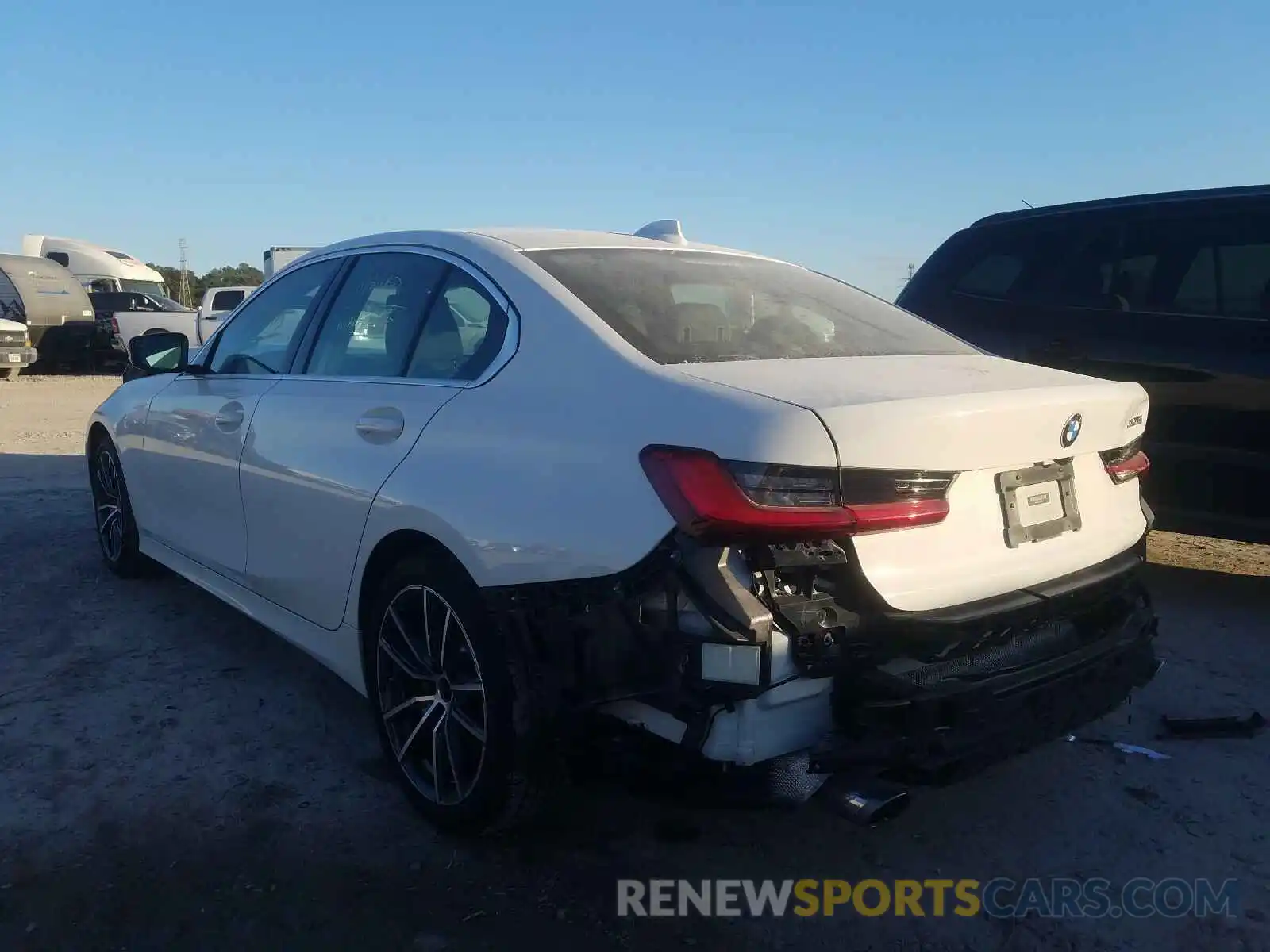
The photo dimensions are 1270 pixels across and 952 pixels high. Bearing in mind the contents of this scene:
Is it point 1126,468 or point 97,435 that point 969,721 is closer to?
point 1126,468

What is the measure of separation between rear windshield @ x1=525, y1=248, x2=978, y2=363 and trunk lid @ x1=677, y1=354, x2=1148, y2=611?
0.15m

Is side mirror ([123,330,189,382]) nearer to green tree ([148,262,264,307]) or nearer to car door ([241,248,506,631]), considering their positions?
car door ([241,248,506,631])

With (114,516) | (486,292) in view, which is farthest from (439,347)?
(114,516)

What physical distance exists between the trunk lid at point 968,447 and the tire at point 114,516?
373 cm

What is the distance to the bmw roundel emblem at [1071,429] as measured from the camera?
98.0 inches

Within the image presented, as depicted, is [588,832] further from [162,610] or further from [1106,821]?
[162,610]

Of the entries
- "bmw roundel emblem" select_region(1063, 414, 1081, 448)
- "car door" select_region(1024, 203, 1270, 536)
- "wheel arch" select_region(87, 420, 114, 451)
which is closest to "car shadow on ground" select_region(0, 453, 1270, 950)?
"car door" select_region(1024, 203, 1270, 536)

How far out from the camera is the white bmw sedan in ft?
6.89

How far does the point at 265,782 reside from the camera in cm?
313

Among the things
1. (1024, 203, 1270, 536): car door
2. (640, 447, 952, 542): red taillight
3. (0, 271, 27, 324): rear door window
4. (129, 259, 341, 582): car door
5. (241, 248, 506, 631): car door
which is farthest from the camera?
(0, 271, 27, 324): rear door window

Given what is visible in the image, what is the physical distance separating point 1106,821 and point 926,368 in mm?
1424

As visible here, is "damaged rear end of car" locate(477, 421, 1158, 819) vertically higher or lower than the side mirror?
lower

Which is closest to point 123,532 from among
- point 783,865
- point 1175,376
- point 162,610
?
point 162,610

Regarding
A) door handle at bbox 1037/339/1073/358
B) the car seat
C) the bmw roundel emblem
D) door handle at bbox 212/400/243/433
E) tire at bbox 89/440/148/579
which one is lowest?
tire at bbox 89/440/148/579
